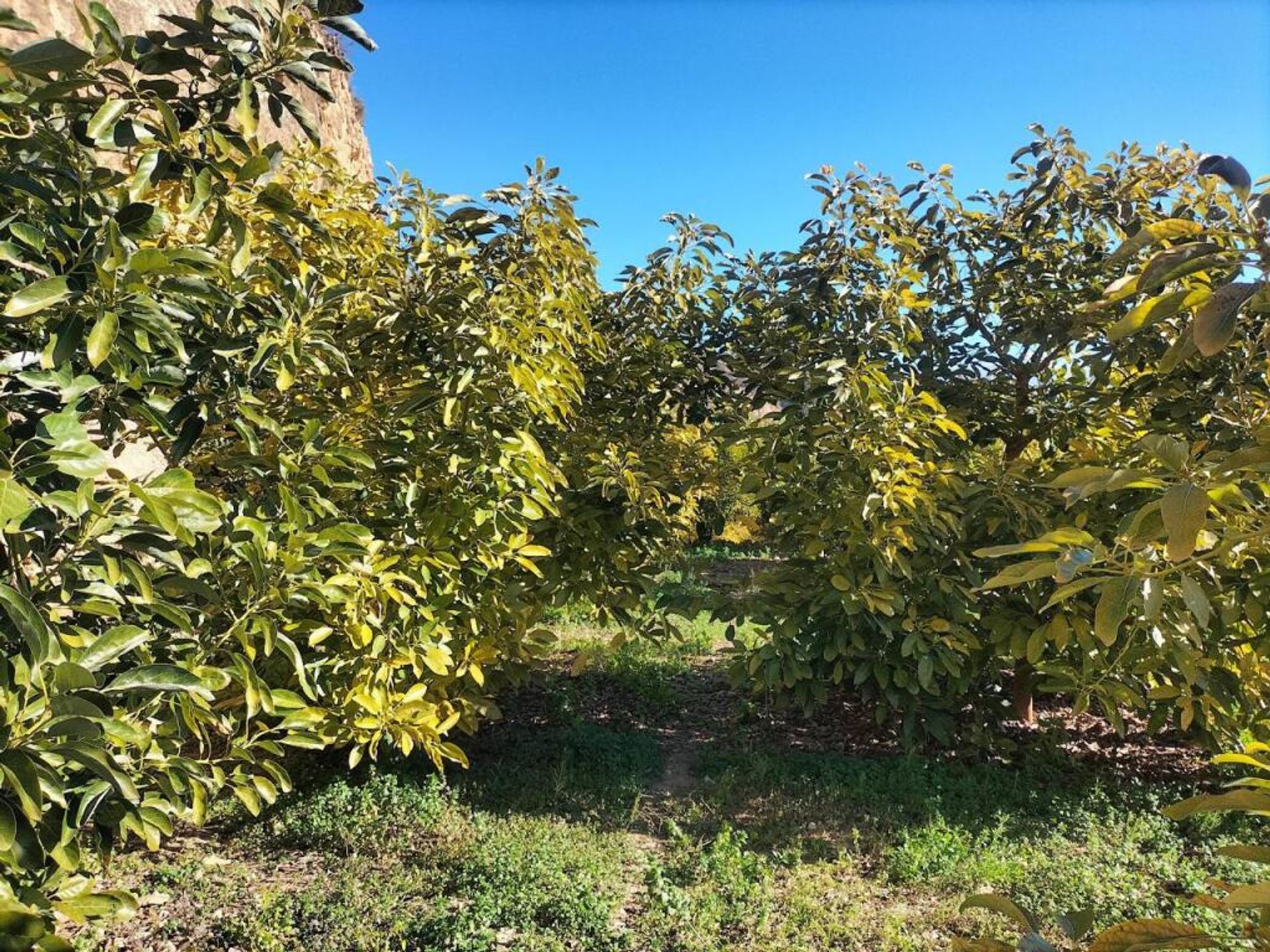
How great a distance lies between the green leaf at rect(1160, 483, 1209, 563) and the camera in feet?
3.01

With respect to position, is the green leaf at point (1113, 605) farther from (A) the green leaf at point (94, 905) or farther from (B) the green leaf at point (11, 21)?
(B) the green leaf at point (11, 21)

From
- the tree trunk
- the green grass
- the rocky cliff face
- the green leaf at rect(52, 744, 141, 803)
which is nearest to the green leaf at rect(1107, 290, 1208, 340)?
the rocky cliff face

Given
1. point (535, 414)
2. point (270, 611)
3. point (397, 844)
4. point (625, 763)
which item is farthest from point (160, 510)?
point (625, 763)

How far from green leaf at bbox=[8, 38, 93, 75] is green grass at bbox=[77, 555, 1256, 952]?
98.0 inches

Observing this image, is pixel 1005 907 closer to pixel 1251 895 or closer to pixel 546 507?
pixel 1251 895

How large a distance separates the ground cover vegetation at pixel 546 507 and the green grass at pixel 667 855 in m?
0.03

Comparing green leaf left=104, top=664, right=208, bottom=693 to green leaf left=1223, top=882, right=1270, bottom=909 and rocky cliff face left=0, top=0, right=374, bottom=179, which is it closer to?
rocky cliff face left=0, top=0, right=374, bottom=179

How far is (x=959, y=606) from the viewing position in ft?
11.8

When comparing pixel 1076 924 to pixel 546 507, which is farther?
pixel 546 507

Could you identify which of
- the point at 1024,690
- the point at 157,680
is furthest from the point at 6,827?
the point at 1024,690

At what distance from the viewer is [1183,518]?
924 mm

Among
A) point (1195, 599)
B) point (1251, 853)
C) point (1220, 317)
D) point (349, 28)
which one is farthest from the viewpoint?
point (349, 28)

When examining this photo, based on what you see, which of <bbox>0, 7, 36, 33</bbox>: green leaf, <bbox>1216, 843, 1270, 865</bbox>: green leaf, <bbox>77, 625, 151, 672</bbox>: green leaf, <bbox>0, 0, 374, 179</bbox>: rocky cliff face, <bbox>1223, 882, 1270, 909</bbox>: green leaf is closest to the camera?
<bbox>1223, 882, 1270, 909</bbox>: green leaf

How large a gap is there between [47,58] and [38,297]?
430mm
